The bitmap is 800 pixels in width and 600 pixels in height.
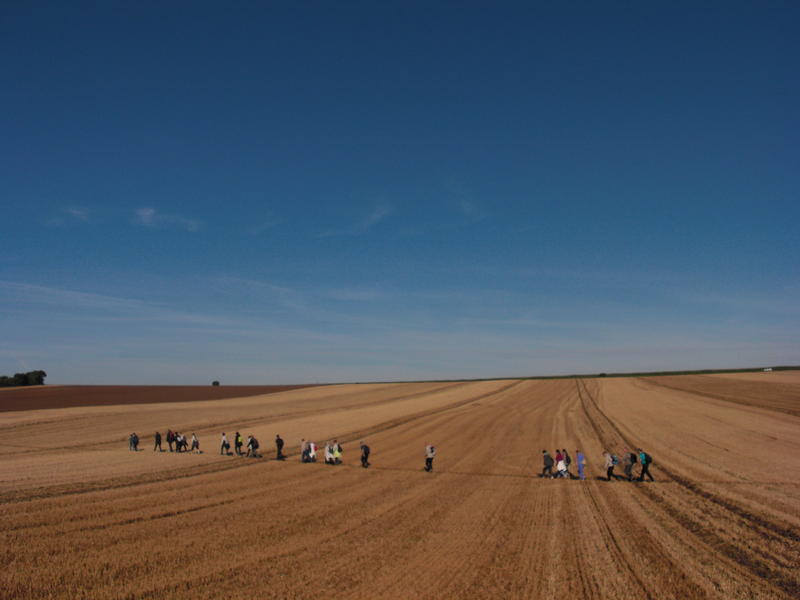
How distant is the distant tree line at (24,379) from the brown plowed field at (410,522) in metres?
99.9

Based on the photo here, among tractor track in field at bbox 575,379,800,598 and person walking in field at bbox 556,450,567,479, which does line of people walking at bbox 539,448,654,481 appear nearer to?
person walking in field at bbox 556,450,567,479

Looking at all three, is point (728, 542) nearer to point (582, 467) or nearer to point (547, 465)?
point (582, 467)

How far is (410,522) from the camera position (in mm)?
16344

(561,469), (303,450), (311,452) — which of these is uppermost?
(303,450)

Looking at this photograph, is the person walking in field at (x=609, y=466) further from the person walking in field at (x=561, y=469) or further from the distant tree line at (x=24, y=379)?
the distant tree line at (x=24, y=379)

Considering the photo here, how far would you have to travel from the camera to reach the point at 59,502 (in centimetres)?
1855

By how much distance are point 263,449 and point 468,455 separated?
1457 centimetres

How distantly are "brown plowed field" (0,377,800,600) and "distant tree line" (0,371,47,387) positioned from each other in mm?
99865

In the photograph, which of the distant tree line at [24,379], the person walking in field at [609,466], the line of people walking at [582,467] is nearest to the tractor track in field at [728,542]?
the line of people walking at [582,467]

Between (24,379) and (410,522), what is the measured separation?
445 ft

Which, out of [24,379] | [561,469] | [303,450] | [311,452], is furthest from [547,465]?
[24,379]

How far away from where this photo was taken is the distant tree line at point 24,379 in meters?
115

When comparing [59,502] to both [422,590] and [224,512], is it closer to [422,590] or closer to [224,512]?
[224,512]

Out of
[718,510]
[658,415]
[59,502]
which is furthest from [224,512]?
[658,415]
